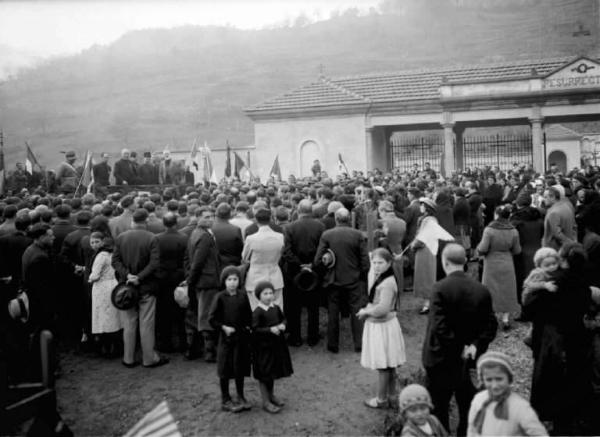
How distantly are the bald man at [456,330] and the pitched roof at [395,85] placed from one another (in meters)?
20.2

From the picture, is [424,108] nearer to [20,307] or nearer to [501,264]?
[501,264]

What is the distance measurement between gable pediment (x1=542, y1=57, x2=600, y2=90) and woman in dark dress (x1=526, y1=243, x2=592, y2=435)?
63.7 ft

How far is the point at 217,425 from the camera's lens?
5.93 metres

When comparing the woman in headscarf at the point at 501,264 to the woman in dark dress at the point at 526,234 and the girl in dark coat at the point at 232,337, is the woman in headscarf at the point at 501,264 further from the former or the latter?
the girl in dark coat at the point at 232,337

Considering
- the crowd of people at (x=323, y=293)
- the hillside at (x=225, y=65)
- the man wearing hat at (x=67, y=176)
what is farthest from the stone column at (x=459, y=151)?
the hillside at (x=225, y=65)

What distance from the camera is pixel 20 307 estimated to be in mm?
6953

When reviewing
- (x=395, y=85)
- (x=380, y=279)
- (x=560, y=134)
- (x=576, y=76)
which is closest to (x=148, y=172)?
(x=380, y=279)

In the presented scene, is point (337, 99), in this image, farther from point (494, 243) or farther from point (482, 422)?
point (482, 422)

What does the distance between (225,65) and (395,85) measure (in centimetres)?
8102

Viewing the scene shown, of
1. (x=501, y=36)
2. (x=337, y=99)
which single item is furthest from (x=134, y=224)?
(x=501, y=36)

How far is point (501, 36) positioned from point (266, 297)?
95.2 meters

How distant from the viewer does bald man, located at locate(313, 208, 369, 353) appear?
7.94 metres

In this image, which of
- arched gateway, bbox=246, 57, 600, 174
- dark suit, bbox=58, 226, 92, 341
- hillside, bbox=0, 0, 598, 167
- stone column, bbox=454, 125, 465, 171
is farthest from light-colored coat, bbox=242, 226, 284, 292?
hillside, bbox=0, 0, 598, 167

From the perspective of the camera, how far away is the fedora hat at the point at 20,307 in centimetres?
682
